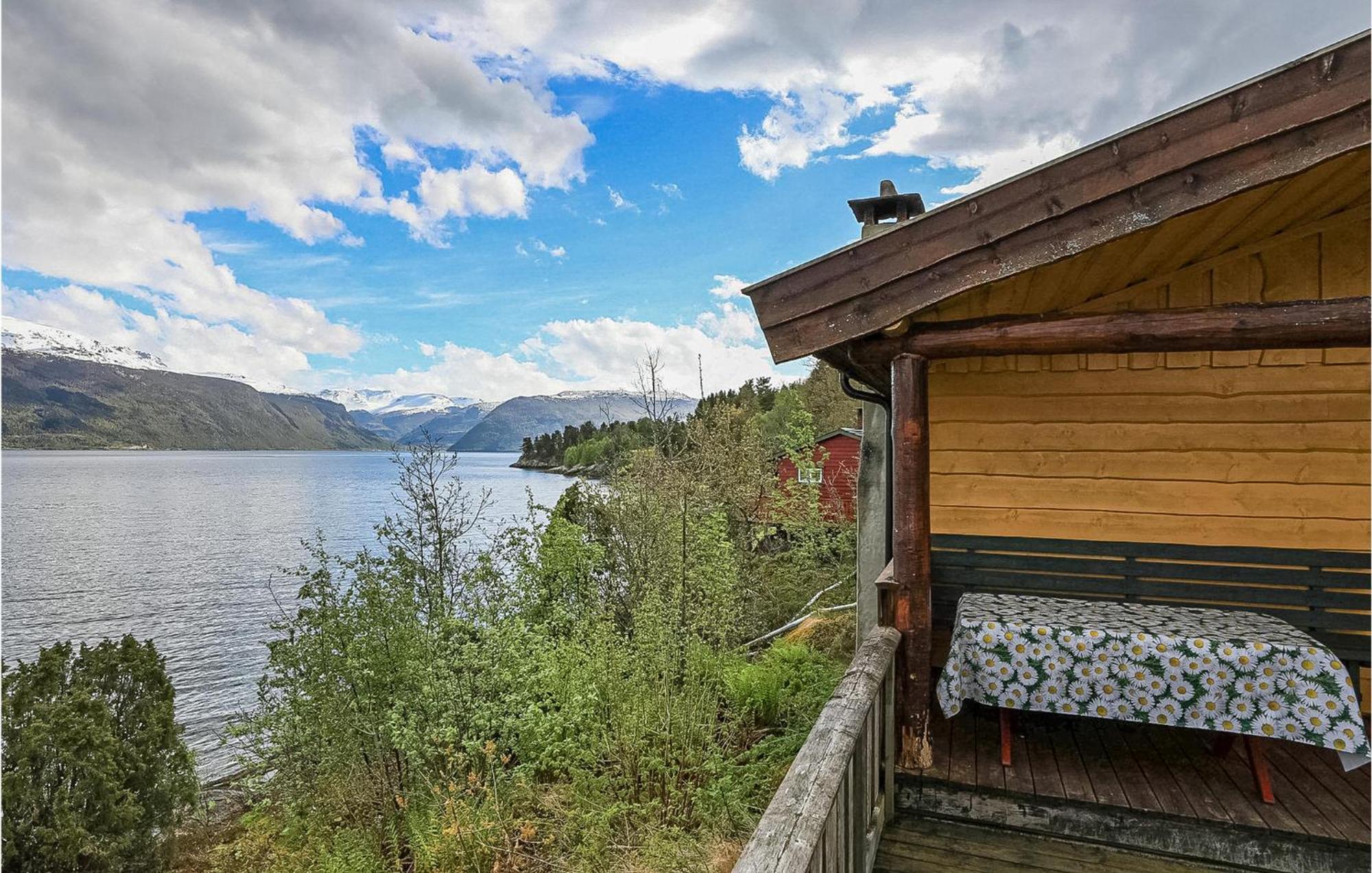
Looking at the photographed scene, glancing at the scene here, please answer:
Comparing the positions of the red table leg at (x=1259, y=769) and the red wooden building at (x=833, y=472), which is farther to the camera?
the red wooden building at (x=833, y=472)

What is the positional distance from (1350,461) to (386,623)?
661 cm

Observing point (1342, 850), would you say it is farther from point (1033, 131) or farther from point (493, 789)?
point (1033, 131)

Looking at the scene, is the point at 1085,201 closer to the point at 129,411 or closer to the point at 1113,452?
the point at 1113,452

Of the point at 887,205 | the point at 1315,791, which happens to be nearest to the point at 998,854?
the point at 1315,791

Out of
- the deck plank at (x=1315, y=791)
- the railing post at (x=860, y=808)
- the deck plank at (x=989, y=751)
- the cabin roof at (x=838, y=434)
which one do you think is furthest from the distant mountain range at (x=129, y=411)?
the railing post at (x=860, y=808)

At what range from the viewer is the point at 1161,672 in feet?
8.84

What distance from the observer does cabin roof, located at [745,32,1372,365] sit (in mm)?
2199

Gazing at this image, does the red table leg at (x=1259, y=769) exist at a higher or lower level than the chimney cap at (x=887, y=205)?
lower

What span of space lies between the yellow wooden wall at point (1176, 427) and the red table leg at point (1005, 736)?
130 cm

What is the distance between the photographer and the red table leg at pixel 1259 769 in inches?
104

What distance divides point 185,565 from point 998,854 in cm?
2765

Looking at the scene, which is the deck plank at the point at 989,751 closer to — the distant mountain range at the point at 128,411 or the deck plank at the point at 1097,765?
the deck plank at the point at 1097,765

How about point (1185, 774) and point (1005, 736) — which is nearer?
point (1185, 774)

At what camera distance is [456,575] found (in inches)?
255
